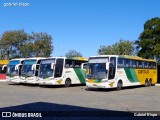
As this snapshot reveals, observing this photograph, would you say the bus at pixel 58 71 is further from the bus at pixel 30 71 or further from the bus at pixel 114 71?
the bus at pixel 114 71

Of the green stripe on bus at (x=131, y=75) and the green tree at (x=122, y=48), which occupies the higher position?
the green tree at (x=122, y=48)

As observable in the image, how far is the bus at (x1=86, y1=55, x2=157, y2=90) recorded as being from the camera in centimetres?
2456

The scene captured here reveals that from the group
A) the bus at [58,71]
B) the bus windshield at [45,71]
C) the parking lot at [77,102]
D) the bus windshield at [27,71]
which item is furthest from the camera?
the bus windshield at [27,71]

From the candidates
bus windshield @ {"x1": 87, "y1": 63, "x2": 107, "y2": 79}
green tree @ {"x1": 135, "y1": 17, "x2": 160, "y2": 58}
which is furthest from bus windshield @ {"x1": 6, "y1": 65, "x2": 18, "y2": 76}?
green tree @ {"x1": 135, "y1": 17, "x2": 160, "y2": 58}

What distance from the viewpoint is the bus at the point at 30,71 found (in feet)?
102

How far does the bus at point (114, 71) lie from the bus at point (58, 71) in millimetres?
3704

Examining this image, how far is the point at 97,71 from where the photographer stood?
24781 millimetres

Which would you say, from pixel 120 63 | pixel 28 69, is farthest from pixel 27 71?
pixel 120 63

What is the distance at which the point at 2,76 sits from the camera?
5028 cm

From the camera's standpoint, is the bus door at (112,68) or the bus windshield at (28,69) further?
the bus windshield at (28,69)

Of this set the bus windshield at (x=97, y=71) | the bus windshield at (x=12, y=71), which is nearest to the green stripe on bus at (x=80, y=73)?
the bus windshield at (x=97, y=71)

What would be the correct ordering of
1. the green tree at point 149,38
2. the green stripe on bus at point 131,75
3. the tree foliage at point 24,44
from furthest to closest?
the tree foliage at point 24,44 → the green tree at point 149,38 → the green stripe on bus at point 131,75

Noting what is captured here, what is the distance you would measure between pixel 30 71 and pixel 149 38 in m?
20.3

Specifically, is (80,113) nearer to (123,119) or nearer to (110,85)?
(123,119)
